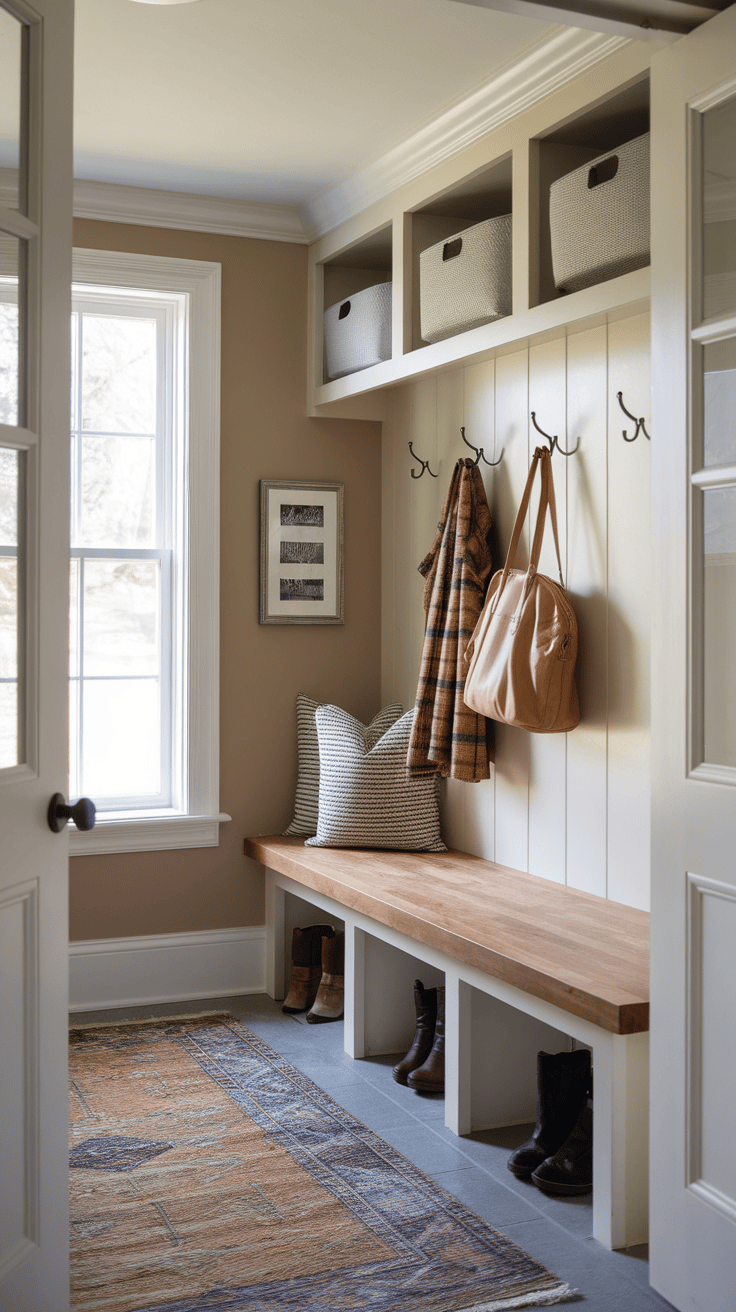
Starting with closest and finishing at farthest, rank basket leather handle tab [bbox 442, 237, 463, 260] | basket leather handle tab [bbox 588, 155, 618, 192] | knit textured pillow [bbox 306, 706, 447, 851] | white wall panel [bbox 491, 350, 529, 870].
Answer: basket leather handle tab [bbox 588, 155, 618, 192], basket leather handle tab [bbox 442, 237, 463, 260], white wall panel [bbox 491, 350, 529, 870], knit textured pillow [bbox 306, 706, 447, 851]

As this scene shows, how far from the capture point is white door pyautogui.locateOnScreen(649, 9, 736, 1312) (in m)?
2.06

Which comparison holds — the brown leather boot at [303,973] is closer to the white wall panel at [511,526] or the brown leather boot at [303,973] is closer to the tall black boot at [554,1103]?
the white wall panel at [511,526]

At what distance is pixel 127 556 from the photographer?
4.17 meters

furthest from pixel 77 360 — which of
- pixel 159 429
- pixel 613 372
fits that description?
pixel 613 372

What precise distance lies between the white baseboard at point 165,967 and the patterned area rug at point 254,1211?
56 cm

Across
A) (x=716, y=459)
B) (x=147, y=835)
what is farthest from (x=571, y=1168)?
(x=147, y=835)

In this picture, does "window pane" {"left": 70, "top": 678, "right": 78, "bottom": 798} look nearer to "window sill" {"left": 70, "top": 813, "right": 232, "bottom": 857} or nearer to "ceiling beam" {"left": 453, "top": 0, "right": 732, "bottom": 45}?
"window sill" {"left": 70, "top": 813, "right": 232, "bottom": 857}

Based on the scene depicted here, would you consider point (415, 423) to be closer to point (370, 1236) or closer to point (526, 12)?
point (526, 12)

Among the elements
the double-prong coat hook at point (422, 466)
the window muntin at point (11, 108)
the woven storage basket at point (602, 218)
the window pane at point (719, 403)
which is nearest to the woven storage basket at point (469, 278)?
the woven storage basket at point (602, 218)

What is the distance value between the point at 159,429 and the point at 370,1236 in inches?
108

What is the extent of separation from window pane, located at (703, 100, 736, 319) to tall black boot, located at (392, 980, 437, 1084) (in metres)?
2.02

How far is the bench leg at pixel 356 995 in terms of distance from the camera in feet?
11.7

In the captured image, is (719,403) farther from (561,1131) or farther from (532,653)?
(561,1131)

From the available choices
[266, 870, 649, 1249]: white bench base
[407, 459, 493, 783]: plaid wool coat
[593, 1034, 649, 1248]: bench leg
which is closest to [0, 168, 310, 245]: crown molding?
[407, 459, 493, 783]: plaid wool coat
